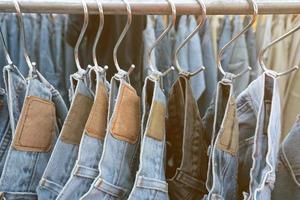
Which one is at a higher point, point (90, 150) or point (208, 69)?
point (208, 69)

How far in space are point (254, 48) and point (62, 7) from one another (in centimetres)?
65

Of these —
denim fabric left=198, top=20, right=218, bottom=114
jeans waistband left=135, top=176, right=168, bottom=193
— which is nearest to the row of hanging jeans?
jeans waistband left=135, top=176, right=168, bottom=193

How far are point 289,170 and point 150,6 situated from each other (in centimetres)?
26

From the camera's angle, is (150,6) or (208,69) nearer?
(150,6)

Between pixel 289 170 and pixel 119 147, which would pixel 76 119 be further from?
pixel 289 170

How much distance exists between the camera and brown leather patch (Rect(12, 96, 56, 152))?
0.51m

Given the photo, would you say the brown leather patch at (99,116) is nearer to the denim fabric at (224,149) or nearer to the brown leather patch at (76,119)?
the brown leather patch at (76,119)

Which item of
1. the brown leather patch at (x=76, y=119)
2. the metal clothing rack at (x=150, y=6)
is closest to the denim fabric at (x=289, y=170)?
the metal clothing rack at (x=150, y=6)

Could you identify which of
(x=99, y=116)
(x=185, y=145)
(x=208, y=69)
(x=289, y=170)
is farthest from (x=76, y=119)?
(x=208, y=69)

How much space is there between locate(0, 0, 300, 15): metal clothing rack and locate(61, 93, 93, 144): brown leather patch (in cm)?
11

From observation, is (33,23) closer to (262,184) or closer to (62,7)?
(62,7)

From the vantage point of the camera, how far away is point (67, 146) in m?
0.52

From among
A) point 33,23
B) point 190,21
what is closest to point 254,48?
point 190,21

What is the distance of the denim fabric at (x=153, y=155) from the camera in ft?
1.55
